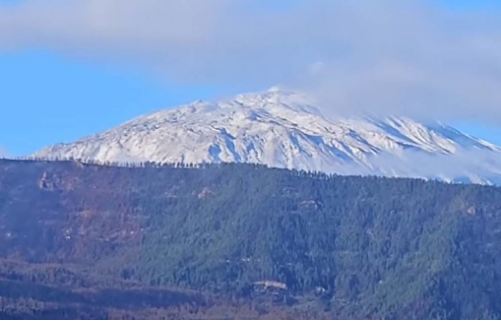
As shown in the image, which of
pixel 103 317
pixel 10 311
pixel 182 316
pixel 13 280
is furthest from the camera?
pixel 13 280

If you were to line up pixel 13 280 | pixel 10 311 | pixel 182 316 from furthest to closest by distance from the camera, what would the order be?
1. pixel 13 280
2. pixel 182 316
3. pixel 10 311

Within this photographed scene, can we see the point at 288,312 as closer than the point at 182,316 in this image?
No

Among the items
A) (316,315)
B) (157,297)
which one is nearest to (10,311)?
(157,297)
